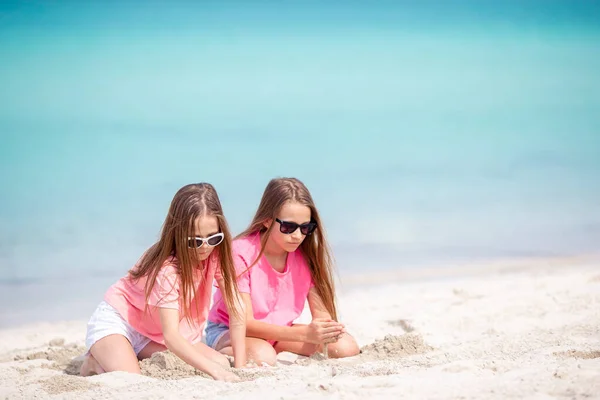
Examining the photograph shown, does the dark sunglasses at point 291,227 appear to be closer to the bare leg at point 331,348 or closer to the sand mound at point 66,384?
the bare leg at point 331,348

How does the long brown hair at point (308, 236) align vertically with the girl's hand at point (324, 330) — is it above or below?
above

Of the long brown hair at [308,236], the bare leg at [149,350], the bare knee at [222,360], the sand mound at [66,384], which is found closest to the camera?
the sand mound at [66,384]

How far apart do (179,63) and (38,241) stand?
11.0m

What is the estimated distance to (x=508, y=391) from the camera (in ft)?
9.47

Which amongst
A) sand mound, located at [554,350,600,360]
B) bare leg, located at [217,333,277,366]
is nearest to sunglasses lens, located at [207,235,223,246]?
bare leg, located at [217,333,277,366]

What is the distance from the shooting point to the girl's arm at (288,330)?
407 centimetres

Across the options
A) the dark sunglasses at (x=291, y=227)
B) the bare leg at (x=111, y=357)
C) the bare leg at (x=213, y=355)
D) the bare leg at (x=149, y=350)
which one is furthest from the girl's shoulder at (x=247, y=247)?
the bare leg at (x=111, y=357)

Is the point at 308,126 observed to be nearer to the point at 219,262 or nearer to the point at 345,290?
the point at 345,290

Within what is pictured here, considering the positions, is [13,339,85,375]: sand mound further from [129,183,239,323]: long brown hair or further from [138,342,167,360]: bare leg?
[129,183,239,323]: long brown hair

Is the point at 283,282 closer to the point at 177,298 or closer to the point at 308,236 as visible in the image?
the point at 308,236

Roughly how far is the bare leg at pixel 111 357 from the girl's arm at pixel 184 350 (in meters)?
0.27

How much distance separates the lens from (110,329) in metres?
4.02

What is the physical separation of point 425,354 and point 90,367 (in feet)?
5.55

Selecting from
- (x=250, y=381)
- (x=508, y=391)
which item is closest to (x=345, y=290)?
(x=250, y=381)
